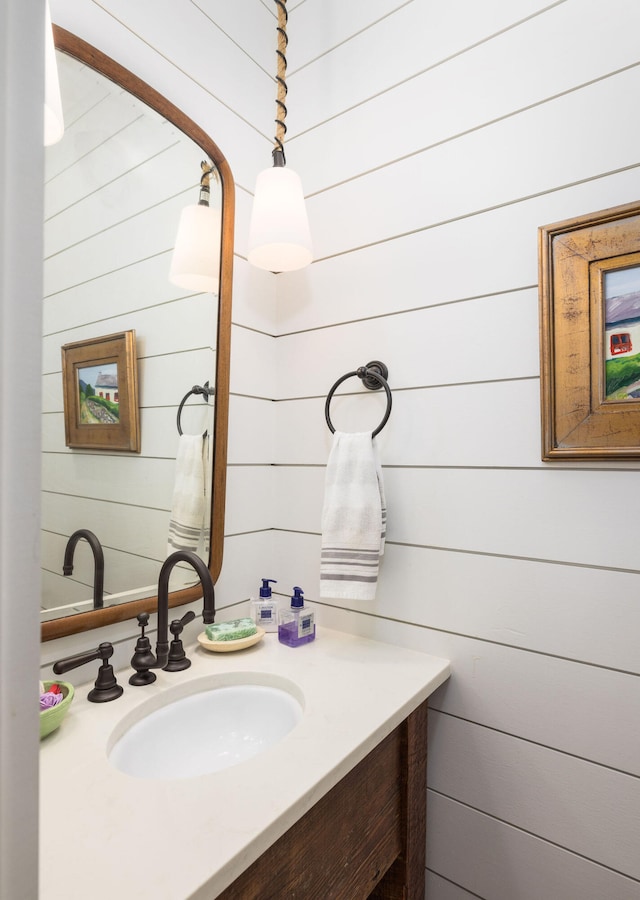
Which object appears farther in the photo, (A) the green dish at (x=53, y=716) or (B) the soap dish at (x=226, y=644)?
(B) the soap dish at (x=226, y=644)

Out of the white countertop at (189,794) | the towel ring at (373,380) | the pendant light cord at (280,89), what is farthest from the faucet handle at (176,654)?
the pendant light cord at (280,89)

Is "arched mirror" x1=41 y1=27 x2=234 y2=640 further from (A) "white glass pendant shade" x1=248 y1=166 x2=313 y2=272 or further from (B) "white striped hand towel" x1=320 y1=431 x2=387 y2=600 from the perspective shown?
(B) "white striped hand towel" x1=320 y1=431 x2=387 y2=600

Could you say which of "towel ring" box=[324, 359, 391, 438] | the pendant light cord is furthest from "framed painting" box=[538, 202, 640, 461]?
the pendant light cord

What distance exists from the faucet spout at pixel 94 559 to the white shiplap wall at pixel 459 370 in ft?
1.12

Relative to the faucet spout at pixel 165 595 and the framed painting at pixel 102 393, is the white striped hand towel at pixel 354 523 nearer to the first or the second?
the faucet spout at pixel 165 595

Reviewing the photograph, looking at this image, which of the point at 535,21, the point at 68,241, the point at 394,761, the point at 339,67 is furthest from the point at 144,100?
the point at 394,761

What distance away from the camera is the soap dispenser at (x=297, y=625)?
118cm

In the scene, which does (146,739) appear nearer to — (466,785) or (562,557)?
(466,785)

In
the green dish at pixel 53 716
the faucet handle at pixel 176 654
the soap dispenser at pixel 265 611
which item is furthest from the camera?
the soap dispenser at pixel 265 611

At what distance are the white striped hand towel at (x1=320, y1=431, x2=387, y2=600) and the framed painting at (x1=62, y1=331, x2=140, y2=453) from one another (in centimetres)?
46

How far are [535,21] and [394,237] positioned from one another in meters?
0.49

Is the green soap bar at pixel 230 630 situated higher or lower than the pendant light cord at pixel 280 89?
lower

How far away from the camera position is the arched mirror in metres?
0.91

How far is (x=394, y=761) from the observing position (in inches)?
37.9
